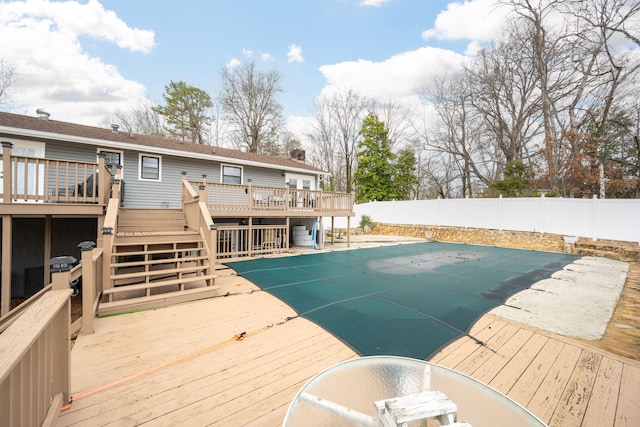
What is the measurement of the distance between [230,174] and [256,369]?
9.76 metres

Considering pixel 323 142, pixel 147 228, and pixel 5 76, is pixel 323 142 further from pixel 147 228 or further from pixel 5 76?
pixel 5 76

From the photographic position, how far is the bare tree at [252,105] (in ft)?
65.5

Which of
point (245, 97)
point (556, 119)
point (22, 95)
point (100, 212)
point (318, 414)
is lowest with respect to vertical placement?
point (318, 414)

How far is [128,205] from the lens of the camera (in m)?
8.85

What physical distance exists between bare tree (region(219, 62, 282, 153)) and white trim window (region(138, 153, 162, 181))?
11290 millimetres

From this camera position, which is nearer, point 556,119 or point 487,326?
point 487,326

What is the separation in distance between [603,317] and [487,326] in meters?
2.01

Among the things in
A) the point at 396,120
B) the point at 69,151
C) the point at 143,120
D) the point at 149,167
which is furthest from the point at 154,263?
the point at 396,120

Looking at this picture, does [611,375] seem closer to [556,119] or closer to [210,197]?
[210,197]

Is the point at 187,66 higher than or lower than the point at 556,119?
higher

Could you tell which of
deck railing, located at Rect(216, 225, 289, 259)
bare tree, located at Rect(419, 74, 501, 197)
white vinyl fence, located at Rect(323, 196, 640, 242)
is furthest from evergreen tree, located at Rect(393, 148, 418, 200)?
deck railing, located at Rect(216, 225, 289, 259)

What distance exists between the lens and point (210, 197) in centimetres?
788

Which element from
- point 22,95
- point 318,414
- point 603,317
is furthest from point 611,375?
point 22,95

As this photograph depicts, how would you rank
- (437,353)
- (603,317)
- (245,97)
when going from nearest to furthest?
1. (437,353)
2. (603,317)
3. (245,97)
